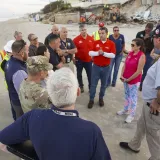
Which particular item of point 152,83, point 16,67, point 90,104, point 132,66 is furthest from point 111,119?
point 16,67

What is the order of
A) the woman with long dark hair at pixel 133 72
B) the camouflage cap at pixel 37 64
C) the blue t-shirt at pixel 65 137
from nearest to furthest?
the blue t-shirt at pixel 65 137
the camouflage cap at pixel 37 64
the woman with long dark hair at pixel 133 72

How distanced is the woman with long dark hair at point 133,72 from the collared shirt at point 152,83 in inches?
47.0

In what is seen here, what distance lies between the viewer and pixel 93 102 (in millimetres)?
4594

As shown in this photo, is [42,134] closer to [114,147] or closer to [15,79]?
[15,79]

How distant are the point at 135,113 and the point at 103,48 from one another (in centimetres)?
153

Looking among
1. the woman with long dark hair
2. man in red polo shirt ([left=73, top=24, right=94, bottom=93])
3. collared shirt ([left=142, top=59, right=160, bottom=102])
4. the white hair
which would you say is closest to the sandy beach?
the woman with long dark hair

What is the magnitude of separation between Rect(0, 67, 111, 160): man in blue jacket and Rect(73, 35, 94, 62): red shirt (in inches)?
142

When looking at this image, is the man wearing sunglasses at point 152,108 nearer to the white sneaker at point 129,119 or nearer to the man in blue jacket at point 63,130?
the white sneaker at point 129,119

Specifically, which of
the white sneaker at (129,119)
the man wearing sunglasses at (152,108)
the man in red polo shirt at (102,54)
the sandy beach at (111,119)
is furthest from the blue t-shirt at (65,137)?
the man in red polo shirt at (102,54)

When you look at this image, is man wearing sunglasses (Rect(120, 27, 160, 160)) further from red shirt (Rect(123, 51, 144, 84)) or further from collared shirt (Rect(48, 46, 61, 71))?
collared shirt (Rect(48, 46, 61, 71))

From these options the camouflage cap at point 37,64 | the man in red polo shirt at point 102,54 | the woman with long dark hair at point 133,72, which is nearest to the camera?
the camouflage cap at point 37,64

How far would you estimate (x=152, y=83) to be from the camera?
2359 millimetres

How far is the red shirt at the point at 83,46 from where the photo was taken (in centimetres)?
496

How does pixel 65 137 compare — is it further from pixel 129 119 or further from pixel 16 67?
pixel 129 119
